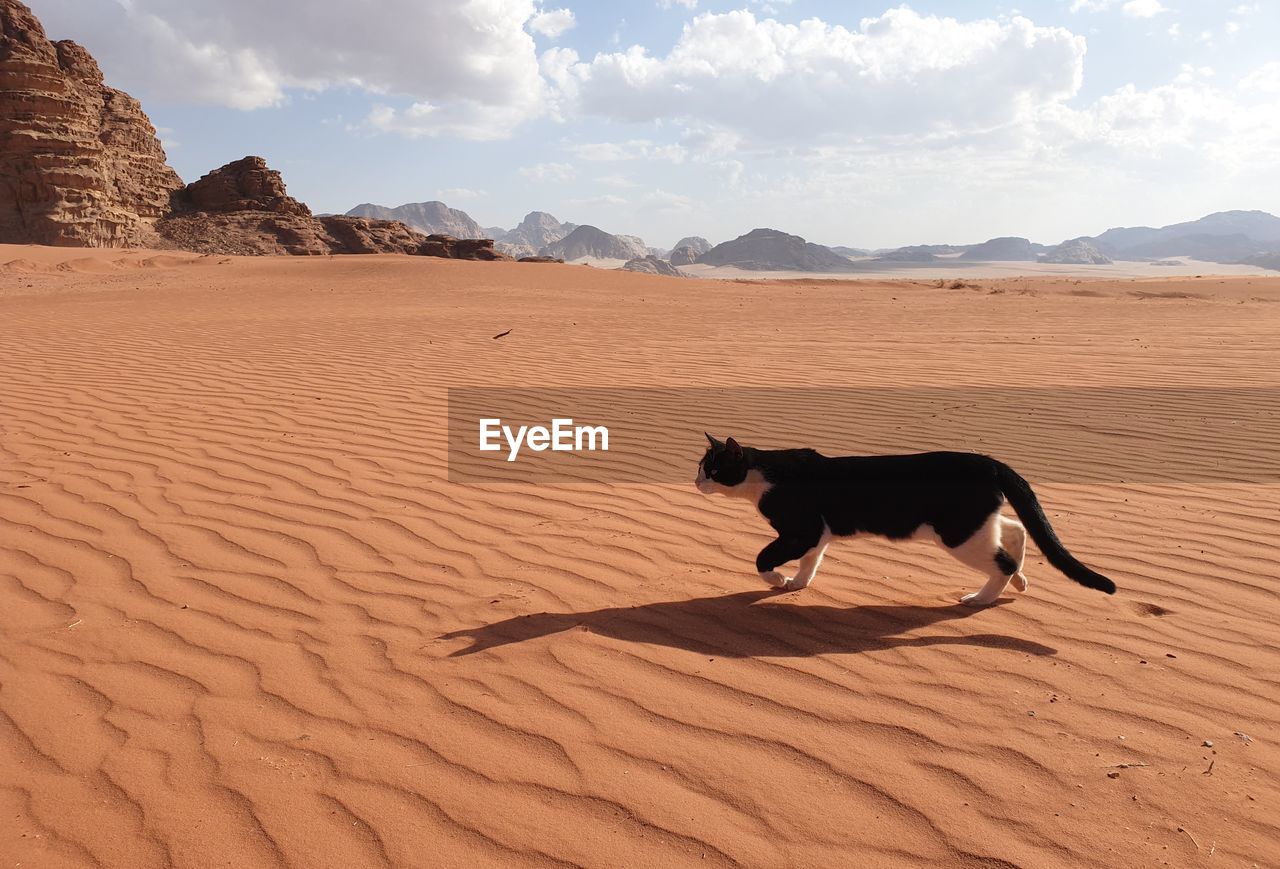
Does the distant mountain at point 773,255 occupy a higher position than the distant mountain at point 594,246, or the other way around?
the distant mountain at point 594,246

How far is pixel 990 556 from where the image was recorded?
131 inches

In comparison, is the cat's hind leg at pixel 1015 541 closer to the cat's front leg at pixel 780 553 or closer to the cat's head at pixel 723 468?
the cat's front leg at pixel 780 553

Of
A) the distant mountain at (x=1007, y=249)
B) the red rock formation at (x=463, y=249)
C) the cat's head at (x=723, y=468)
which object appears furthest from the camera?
the distant mountain at (x=1007, y=249)

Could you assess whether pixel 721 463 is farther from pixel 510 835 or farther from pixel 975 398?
pixel 975 398

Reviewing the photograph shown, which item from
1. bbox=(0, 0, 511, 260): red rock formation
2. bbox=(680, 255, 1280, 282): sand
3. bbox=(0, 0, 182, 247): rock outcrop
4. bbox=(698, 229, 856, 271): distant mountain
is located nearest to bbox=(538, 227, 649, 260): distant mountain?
bbox=(698, 229, 856, 271): distant mountain

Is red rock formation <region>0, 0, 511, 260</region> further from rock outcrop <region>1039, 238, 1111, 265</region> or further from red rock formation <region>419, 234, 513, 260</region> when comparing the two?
rock outcrop <region>1039, 238, 1111, 265</region>

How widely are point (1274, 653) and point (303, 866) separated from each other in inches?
130

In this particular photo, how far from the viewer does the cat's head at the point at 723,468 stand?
368cm

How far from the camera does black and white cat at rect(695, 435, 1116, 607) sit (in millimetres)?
3256

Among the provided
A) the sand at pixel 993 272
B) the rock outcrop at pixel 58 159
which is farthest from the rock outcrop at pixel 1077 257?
the rock outcrop at pixel 58 159

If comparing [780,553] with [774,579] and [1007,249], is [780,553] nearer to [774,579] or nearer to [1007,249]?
[774,579]

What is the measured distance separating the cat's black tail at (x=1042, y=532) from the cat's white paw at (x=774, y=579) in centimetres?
96

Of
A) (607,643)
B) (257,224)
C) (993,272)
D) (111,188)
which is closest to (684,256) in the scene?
(993,272)

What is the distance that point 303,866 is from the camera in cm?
202
